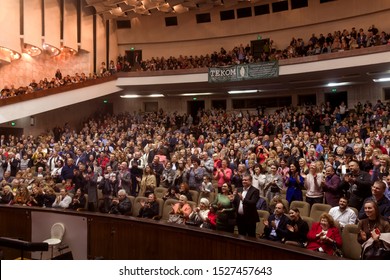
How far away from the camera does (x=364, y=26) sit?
1527cm

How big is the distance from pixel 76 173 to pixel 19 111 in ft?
23.7

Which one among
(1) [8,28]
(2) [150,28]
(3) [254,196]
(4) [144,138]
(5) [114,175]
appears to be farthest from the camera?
(2) [150,28]

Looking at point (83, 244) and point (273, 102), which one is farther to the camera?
point (273, 102)

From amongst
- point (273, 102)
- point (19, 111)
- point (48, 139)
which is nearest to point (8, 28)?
point (19, 111)

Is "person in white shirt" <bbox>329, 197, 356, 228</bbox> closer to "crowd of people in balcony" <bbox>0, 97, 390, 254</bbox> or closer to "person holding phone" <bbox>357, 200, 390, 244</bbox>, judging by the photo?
"crowd of people in balcony" <bbox>0, 97, 390, 254</bbox>

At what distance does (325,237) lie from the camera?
12.2 feet

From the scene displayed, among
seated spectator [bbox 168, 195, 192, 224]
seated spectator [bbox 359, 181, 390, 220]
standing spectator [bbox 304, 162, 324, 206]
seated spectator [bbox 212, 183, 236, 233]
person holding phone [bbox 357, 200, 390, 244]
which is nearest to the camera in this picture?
person holding phone [bbox 357, 200, 390, 244]

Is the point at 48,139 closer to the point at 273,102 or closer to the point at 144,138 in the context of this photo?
the point at 144,138

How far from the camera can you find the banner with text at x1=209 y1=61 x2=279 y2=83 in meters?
13.5

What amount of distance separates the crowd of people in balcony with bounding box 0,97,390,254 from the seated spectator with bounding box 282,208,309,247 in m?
Answer: 0.01

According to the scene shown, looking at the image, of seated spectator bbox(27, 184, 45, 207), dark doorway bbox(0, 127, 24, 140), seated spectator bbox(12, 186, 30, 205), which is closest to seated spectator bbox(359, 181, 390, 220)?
seated spectator bbox(27, 184, 45, 207)

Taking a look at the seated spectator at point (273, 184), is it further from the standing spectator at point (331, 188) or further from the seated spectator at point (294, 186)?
the standing spectator at point (331, 188)

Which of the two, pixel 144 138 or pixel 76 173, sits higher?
pixel 144 138

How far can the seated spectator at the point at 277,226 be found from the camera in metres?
4.05
